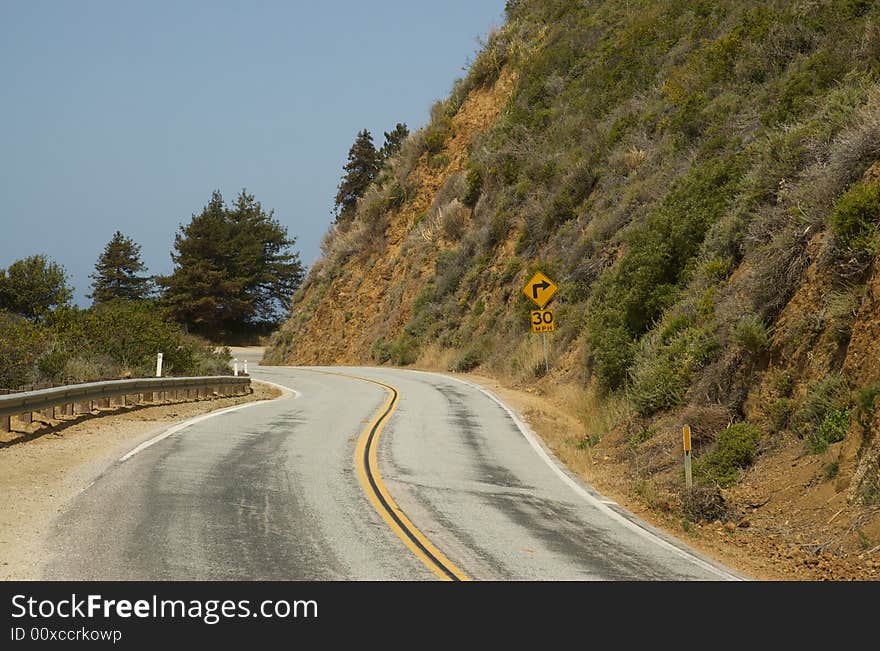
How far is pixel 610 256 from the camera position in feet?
90.3

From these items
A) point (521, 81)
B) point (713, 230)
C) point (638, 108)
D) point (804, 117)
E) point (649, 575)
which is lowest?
point (649, 575)

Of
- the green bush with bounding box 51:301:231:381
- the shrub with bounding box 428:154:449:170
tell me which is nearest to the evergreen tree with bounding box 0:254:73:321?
the green bush with bounding box 51:301:231:381

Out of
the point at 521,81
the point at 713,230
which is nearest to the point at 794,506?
the point at 713,230

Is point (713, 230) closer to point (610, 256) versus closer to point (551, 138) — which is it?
point (610, 256)

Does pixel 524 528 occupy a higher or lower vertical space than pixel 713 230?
lower

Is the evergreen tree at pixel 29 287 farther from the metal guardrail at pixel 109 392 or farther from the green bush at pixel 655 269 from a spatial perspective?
the green bush at pixel 655 269

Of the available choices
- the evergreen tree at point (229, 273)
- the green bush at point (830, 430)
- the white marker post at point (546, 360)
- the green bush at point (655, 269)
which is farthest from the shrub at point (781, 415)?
the evergreen tree at point (229, 273)

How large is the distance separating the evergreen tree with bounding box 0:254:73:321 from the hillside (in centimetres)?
1482

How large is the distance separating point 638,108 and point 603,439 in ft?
65.0

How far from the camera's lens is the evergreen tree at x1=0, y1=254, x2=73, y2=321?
118ft

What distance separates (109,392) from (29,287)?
22123 millimetres

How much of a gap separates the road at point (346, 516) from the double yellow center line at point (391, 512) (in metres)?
0.03

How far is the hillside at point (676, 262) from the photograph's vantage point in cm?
1149

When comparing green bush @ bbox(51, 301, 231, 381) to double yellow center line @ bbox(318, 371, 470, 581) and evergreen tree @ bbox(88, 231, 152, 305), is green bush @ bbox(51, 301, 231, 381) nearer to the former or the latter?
double yellow center line @ bbox(318, 371, 470, 581)
